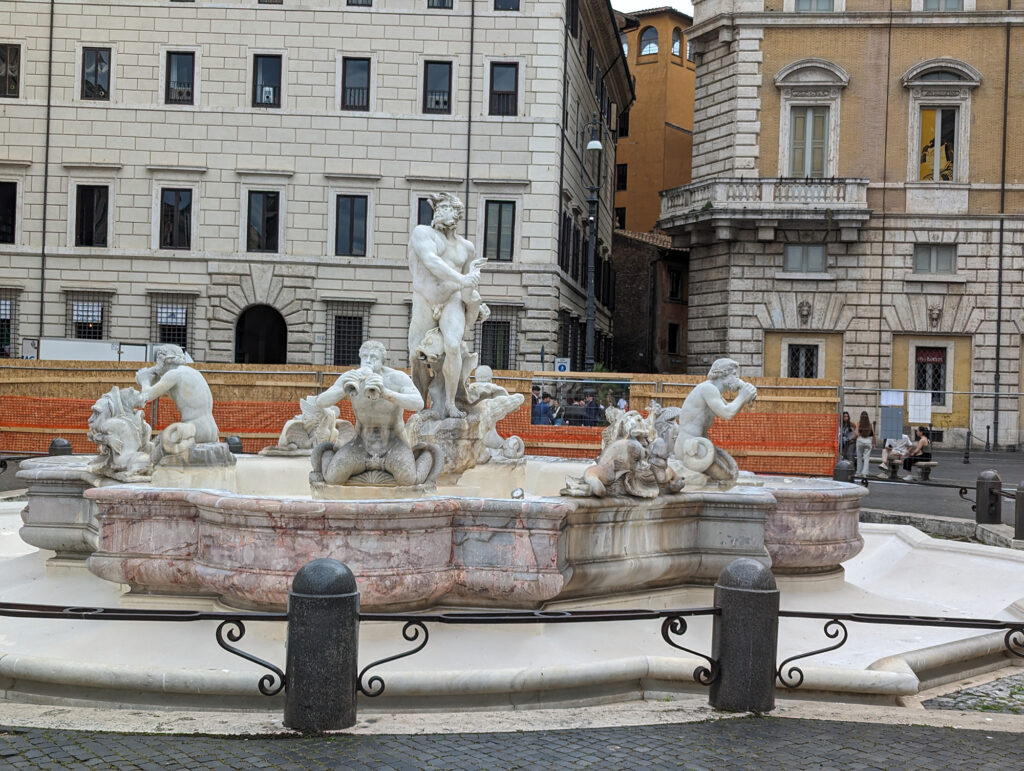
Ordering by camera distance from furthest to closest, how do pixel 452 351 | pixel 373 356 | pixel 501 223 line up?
pixel 501 223 < pixel 452 351 < pixel 373 356

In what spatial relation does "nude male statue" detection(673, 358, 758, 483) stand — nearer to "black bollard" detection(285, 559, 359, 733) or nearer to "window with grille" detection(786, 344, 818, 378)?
"black bollard" detection(285, 559, 359, 733)

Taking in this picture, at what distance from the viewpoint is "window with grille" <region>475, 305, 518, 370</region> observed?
3153 cm

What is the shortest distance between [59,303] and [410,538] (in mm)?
27665

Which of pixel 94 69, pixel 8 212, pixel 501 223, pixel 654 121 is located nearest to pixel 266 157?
pixel 94 69

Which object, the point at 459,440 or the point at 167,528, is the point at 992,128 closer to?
the point at 459,440

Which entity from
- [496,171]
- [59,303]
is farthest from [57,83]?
[496,171]

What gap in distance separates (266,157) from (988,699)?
91.5 feet

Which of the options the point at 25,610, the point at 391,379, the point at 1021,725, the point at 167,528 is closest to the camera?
the point at 25,610

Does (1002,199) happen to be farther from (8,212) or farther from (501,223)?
(8,212)

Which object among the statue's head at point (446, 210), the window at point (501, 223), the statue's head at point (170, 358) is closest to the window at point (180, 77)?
the window at point (501, 223)

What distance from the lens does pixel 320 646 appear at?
5.11 m

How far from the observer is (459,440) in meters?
10.1

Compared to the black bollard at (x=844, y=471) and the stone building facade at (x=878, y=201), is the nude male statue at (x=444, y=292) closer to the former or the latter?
the black bollard at (x=844, y=471)

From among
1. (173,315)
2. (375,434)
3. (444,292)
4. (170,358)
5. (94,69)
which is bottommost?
(375,434)
